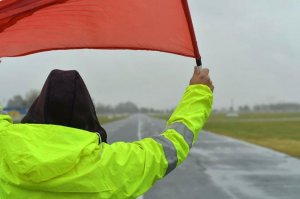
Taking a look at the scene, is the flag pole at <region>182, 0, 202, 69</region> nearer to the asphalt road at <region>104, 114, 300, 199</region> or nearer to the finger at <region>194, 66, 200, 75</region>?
the finger at <region>194, 66, 200, 75</region>

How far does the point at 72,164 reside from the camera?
6.70 ft

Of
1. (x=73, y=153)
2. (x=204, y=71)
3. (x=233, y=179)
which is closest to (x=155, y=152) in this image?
(x=73, y=153)

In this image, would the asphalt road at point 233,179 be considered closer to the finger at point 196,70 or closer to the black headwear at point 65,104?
the finger at point 196,70

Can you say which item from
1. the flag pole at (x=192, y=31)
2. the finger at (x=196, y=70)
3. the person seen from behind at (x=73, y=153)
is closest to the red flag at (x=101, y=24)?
the flag pole at (x=192, y=31)

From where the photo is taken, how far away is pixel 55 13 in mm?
3004

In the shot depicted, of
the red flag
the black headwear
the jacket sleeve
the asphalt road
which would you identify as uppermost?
the red flag

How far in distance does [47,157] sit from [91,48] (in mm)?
1250

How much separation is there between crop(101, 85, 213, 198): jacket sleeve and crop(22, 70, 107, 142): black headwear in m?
0.19

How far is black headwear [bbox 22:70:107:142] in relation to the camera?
226 cm

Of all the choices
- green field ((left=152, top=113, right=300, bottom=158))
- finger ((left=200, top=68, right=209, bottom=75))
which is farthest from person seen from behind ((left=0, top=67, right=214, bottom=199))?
green field ((left=152, top=113, right=300, bottom=158))

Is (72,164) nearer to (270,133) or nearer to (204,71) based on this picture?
(204,71)

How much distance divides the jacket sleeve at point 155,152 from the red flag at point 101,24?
55cm

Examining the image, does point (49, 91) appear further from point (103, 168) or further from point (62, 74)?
point (103, 168)

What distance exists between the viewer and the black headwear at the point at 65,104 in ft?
7.41
